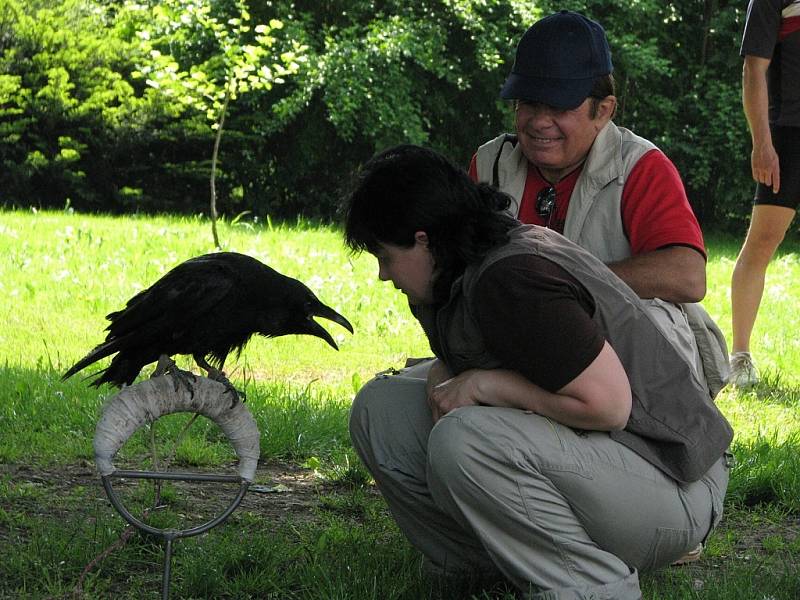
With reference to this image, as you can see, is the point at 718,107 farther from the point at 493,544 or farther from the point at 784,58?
the point at 493,544

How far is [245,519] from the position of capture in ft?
13.6

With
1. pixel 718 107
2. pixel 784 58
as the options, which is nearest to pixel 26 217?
pixel 784 58

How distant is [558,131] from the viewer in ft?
12.1

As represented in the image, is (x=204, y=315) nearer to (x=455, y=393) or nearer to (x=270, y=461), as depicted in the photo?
(x=455, y=393)

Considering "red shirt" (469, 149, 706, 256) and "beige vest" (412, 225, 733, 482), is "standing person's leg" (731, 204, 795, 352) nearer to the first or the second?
"red shirt" (469, 149, 706, 256)

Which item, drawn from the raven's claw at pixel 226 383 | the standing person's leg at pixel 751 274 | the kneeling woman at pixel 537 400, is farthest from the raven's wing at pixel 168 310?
the standing person's leg at pixel 751 274

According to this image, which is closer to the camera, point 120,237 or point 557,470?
point 557,470

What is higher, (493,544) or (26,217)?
(493,544)

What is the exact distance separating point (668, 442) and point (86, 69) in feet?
47.2

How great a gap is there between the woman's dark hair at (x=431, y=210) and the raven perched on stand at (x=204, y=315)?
88cm

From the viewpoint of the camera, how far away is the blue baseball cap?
3609 millimetres

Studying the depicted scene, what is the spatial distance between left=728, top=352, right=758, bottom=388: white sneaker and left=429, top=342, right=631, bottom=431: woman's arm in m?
3.63

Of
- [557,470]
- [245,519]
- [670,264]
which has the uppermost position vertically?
[670,264]

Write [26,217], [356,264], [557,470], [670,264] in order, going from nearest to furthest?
[557,470], [670,264], [356,264], [26,217]
